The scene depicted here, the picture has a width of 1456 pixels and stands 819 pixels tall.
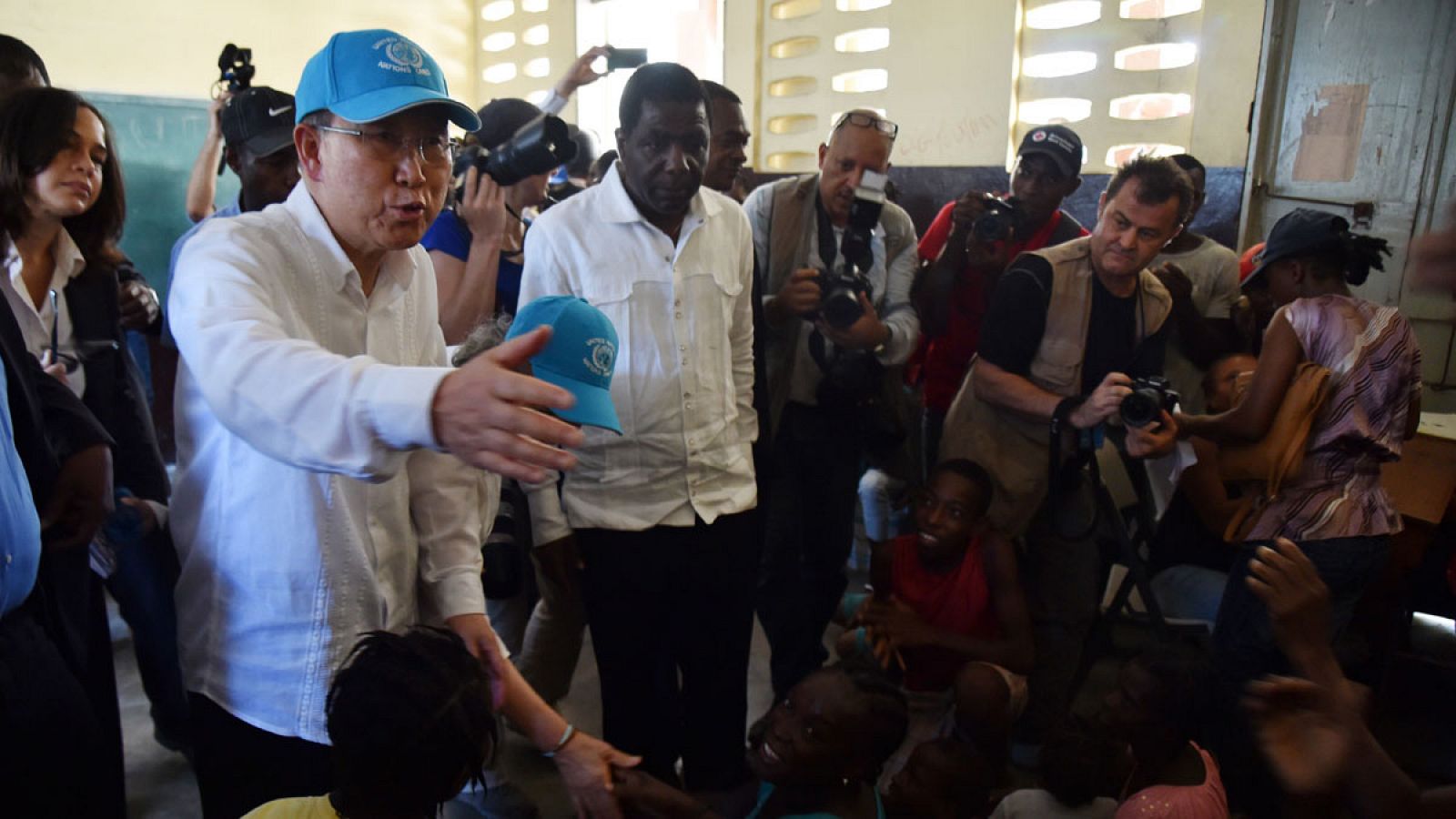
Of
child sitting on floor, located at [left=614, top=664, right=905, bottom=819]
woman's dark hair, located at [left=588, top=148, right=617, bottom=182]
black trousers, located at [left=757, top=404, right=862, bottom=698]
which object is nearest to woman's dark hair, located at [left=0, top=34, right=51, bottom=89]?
woman's dark hair, located at [left=588, top=148, right=617, bottom=182]

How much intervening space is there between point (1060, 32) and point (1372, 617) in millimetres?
3060

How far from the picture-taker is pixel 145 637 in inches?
102

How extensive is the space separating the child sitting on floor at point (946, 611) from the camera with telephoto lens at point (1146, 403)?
464 mm

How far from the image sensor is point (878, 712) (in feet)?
6.20

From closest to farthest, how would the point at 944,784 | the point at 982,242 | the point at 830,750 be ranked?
the point at 830,750, the point at 944,784, the point at 982,242

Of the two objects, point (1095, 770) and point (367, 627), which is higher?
point (367, 627)

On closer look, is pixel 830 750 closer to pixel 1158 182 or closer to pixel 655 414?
pixel 655 414

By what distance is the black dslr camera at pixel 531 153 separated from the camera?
2275mm

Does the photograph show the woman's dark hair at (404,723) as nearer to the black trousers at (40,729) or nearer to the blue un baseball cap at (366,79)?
the black trousers at (40,729)

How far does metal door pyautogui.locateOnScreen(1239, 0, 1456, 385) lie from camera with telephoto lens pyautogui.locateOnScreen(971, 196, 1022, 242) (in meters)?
1.61

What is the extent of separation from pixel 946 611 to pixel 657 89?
5.28ft

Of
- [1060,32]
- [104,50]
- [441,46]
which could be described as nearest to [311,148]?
[1060,32]

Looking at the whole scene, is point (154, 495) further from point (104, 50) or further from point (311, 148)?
point (104, 50)

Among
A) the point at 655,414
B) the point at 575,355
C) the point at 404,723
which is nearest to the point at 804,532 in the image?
the point at 655,414
